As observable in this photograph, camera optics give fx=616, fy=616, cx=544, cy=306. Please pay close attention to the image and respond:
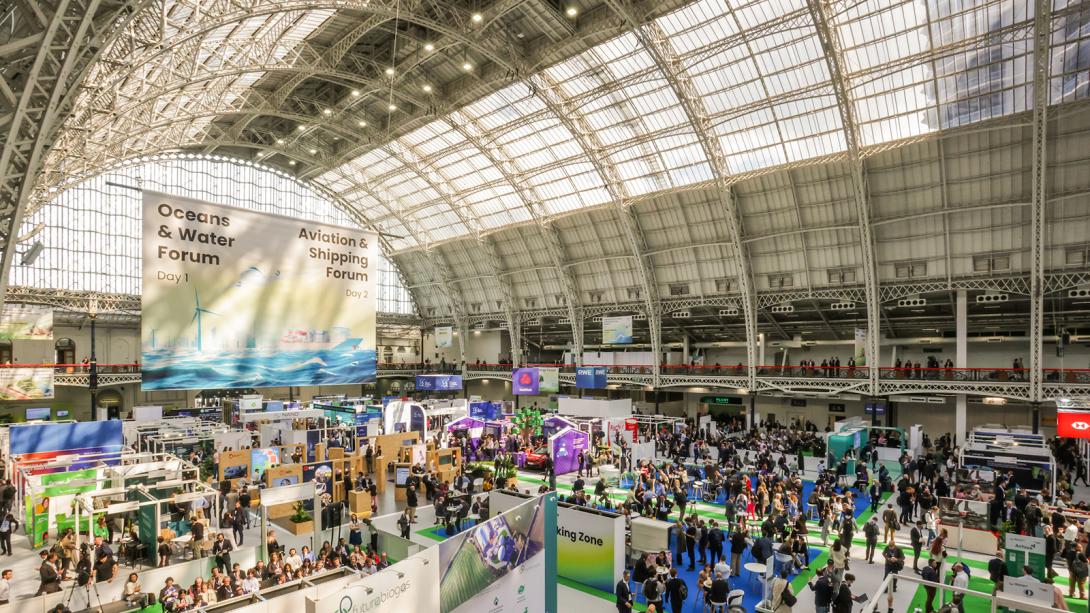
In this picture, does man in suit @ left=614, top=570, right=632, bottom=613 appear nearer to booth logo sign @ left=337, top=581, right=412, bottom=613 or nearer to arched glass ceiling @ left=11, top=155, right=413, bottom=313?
booth logo sign @ left=337, top=581, right=412, bottom=613

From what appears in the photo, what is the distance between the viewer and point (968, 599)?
13.2m

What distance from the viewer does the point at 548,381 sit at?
1555 inches

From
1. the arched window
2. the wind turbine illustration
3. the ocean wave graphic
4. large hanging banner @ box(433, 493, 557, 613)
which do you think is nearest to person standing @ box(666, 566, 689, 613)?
large hanging banner @ box(433, 493, 557, 613)

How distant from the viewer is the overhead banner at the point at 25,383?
3294 centimetres

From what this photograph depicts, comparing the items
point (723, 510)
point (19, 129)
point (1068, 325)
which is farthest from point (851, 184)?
point (19, 129)

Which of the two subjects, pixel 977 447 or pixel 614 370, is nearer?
pixel 977 447

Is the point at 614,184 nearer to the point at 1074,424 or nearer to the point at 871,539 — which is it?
the point at 1074,424

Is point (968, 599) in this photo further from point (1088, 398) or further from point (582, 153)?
point (582, 153)

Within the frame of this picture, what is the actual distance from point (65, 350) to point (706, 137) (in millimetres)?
44737

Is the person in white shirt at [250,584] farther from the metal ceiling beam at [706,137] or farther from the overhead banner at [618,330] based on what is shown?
the overhead banner at [618,330]

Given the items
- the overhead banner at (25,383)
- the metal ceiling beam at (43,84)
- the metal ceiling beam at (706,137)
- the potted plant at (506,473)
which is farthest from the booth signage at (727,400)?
the overhead banner at (25,383)

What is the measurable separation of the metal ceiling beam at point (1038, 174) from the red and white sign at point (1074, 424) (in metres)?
8.30

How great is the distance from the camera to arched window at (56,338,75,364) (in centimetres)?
4262

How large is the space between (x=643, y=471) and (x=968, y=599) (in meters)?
10.1
